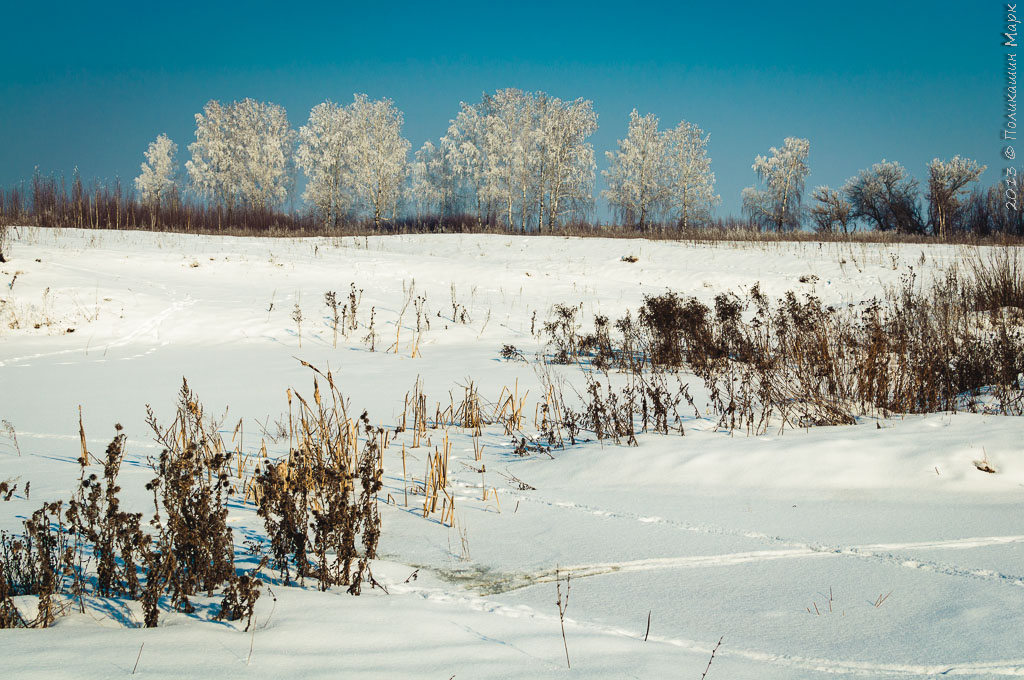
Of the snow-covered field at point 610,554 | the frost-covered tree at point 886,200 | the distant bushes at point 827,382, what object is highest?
the frost-covered tree at point 886,200

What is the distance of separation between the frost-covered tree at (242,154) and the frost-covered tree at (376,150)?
6894mm

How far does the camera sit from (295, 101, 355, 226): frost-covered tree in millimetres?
41906

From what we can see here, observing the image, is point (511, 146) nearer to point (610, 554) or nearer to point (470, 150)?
point (470, 150)

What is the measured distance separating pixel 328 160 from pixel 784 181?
33.1 meters

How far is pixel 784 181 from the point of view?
49.5 meters

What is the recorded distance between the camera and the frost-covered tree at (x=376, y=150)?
4178 cm

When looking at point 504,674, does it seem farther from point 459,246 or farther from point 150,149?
point 150,149

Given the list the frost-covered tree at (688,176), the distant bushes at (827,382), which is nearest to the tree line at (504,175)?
the frost-covered tree at (688,176)


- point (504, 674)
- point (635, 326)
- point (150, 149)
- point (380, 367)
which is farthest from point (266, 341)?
point (150, 149)

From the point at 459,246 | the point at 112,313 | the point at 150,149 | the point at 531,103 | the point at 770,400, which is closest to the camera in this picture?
the point at 770,400

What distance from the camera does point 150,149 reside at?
177 ft

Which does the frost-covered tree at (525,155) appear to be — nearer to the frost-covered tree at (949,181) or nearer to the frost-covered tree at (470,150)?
the frost-covered tree at (470,150)

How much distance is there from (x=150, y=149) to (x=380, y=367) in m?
56.0

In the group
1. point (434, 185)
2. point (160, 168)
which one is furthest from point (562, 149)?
point (160, 168)
